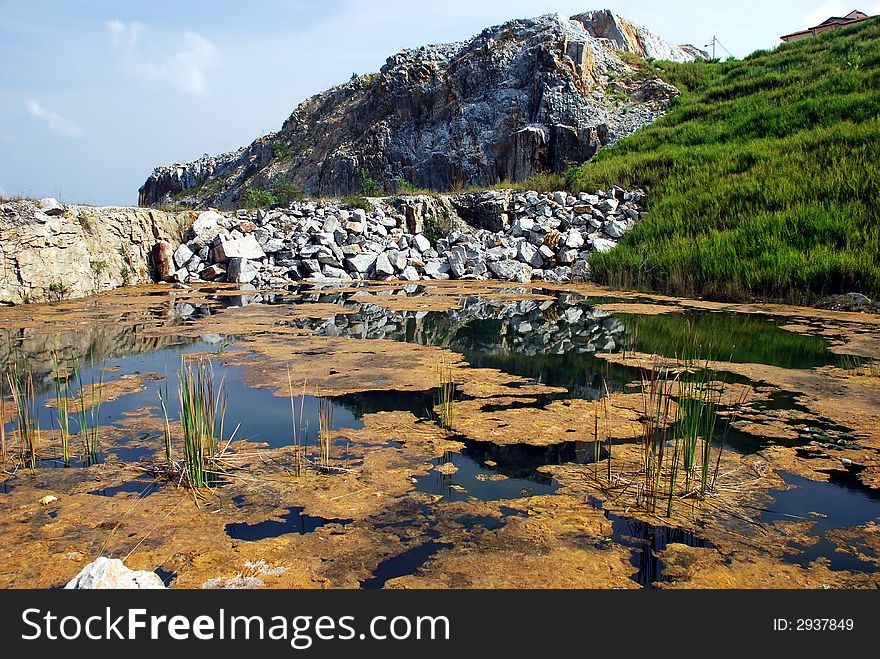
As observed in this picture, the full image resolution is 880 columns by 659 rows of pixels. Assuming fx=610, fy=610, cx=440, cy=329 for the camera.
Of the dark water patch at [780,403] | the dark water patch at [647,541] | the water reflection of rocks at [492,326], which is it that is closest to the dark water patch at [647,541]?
the dark water patch at [647,541]

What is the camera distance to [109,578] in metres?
1.77

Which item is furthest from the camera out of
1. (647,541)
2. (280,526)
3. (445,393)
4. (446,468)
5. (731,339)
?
(731,339)

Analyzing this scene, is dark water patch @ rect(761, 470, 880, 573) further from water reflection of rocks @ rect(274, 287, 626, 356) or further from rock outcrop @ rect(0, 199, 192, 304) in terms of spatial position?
rock outcrop @ rect(0, 199, 192, 304)

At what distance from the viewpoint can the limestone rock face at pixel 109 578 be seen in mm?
1766

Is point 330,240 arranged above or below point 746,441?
A: above

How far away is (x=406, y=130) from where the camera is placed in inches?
1144

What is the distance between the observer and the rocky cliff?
2305 centimetres

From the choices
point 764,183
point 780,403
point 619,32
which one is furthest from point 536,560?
point 619,32

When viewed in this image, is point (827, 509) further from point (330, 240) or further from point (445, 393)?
point (330, 240)

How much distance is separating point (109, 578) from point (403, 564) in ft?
3.17

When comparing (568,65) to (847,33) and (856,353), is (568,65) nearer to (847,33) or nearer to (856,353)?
(847,33)

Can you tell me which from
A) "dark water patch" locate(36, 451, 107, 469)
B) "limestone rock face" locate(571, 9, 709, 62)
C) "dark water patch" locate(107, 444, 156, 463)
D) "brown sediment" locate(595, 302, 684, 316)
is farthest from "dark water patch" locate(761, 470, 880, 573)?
"limestone rock face" locate(571, 9, 709, 62)

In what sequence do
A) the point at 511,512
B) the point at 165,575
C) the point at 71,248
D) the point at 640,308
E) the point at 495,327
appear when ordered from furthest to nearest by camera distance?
1. the point at 71,248
2. the point at 640,308
3. the point at 495,327
4. the point at 511,512
5. the point at 165,575

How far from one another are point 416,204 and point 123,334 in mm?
10500
